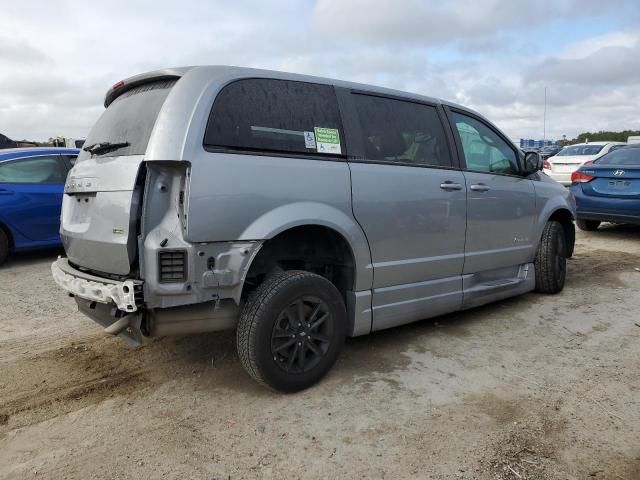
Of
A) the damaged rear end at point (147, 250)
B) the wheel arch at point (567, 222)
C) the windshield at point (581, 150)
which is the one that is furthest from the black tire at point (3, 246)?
the windshield at point (581, 150)

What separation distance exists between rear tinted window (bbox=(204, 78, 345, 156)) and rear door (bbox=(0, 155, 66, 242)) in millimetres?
5049

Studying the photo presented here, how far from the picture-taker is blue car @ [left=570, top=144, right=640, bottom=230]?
25.7 ft

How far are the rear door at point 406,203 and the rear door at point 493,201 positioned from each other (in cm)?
18

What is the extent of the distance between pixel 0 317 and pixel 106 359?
174 centimetres

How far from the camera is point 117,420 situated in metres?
2.94

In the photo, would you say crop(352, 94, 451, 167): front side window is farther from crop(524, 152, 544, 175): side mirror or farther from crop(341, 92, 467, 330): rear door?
crop(524, 152, 544, 175): side mirror

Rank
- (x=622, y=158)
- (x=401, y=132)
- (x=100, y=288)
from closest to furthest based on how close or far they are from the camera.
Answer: (x=100, y=288), (x=401, y=132), (x=622, y=158)

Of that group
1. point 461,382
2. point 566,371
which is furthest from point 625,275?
point 461,382

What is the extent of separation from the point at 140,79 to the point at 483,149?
2.92 m

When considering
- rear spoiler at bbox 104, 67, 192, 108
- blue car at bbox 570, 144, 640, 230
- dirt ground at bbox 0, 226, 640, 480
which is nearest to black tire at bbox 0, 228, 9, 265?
dirt ground at bbox 0, 226, 640, 480

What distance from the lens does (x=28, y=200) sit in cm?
698

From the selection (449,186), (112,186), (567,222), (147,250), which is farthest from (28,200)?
(567,222)

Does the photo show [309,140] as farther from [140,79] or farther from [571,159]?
[571,159]

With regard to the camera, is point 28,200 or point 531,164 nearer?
point 531,164
